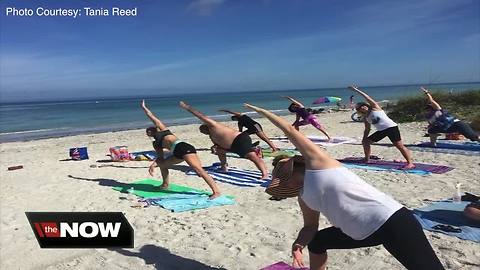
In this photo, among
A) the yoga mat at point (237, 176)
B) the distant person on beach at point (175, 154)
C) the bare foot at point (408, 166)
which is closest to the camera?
the distant person on beach at point (175, 154)

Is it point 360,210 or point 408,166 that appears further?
point 408,166

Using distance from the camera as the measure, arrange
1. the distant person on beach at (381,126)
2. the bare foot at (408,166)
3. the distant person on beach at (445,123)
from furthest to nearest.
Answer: the distant person on beach at (445,123), the distant person on beach at (381,126), the bare foot at (408,166)

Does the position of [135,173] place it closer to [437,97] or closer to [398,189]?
[398,189]

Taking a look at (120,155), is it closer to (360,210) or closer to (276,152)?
(276,152)

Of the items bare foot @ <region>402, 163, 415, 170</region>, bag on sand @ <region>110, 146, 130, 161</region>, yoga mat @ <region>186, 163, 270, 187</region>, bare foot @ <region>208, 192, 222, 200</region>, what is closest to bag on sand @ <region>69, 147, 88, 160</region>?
bag on sand @ <region>110, 146, 130, 161</region>

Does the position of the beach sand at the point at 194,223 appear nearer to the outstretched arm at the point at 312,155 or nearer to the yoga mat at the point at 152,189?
the yoga mat at the point at 152,189

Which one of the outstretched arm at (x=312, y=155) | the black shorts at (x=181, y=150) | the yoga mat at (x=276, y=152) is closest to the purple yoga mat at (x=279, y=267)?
the outstretched arm at (x=312, y=155)

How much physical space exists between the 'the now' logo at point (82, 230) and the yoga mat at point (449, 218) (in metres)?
3.61

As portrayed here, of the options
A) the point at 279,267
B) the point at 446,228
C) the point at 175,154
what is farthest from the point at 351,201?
the point at 175,154

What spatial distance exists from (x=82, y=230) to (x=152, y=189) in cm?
250

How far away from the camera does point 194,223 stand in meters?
5.87

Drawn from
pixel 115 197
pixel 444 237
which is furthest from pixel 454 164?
pixel 115 197

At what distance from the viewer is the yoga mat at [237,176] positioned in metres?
8.04

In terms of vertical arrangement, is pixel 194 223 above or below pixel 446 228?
below
